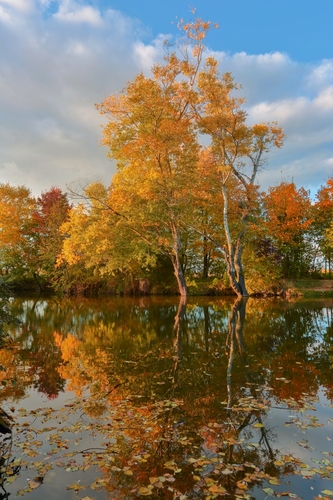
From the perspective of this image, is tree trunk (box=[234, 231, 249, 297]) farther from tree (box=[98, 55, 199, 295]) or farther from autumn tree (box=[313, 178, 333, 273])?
autumn tree (box=[313, 178, 333, 273])

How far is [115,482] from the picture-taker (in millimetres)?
3758

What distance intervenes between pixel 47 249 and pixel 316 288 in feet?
77.0

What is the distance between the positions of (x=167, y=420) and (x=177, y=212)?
72.6 ft

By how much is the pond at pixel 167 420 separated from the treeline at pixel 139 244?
17.4m

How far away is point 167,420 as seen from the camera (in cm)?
518

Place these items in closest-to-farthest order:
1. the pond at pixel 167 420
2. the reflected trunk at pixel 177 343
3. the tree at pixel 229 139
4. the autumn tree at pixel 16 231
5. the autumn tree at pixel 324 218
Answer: the pond at pixel 167 420, the reflected trunk at pixel 177 343, the tree at pixel 229 139, the autumn tree at pixel 324 218, the autumn tree at pixel 16 231

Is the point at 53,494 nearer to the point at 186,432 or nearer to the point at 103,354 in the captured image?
the point at 186,432

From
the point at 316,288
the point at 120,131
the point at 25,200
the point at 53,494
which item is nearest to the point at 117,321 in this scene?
the point at 53,494

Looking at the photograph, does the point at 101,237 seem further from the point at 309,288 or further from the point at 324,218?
the point at 324,218

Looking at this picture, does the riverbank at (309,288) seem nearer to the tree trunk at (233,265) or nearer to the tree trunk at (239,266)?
the tree trunk at (233,265)

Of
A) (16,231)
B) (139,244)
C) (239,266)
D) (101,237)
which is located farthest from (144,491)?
(16,231)

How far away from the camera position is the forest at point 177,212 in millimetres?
24438

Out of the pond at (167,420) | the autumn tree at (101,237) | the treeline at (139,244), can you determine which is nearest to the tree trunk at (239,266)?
the treeline at (139,244)

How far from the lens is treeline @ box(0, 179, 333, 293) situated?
2820cm
